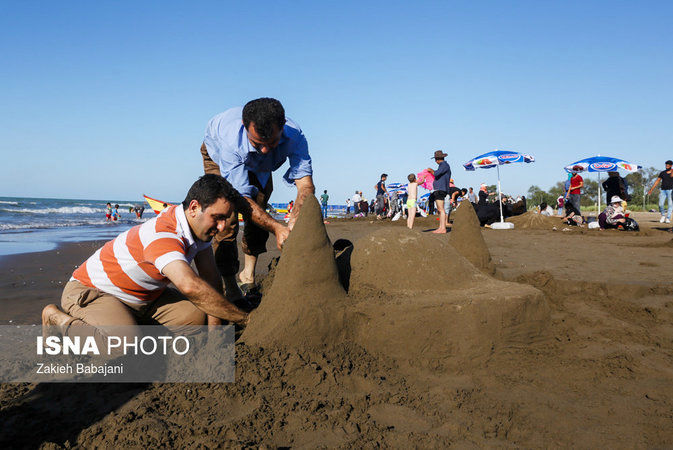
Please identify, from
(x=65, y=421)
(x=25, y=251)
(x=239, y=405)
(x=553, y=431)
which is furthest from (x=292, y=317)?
(x=25, y=251)

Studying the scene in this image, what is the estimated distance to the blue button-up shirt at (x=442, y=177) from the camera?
10070mm

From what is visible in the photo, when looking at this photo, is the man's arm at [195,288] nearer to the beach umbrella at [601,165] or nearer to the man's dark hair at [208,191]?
the man's dark hair at [208,191]

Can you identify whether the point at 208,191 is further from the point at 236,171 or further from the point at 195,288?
the point at 236,171

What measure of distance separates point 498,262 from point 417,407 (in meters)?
4.63

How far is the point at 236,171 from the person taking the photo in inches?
140

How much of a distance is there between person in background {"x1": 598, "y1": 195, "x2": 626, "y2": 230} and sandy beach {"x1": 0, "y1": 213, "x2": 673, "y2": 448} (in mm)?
8439

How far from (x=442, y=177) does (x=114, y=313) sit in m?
8.52

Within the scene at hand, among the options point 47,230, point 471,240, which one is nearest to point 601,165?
point 471,240

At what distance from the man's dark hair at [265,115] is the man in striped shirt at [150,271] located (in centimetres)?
59

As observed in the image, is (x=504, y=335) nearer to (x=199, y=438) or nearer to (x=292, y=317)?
(x=292, y=317)

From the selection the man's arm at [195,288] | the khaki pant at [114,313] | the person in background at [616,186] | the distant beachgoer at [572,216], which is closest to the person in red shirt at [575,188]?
the distant beachgoer at [572,216]

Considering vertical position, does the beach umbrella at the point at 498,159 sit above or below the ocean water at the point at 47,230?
above

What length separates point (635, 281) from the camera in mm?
4703

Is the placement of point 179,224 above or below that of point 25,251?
above
